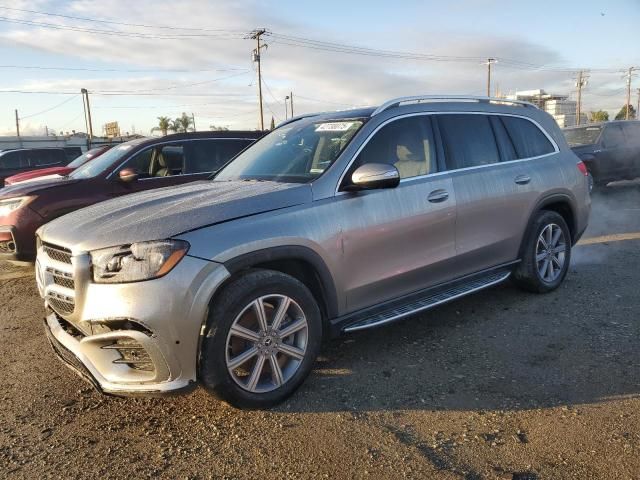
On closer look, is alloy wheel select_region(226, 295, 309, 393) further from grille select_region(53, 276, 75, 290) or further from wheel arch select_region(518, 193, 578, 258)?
wheel arch select_region(518, 193, 578, 258)

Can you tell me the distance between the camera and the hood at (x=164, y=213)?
9.68 ft

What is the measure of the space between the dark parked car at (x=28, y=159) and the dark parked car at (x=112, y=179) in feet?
34.8

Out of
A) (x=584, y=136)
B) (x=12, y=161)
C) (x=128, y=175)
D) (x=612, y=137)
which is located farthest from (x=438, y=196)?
(x=12, y=161)

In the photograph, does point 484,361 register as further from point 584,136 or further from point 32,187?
point 584,136

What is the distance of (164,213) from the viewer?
314 cm

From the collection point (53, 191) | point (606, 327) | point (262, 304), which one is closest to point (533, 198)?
point (606, 327)

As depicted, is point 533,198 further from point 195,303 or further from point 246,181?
point 195,303

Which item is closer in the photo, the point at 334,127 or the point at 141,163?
the point at 334,127

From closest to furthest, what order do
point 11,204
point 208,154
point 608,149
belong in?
point 11,204
point 208,154
point 608,149

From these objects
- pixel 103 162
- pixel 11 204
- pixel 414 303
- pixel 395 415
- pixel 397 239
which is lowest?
pixel 395 415

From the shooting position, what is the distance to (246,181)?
3.97m

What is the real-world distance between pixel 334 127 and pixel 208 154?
4.33 meters

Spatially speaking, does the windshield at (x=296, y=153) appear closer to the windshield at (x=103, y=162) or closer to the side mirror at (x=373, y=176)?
the side mirror at (x=373, y=176)

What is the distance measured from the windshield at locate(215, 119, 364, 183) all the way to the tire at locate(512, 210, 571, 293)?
219 centimetres
